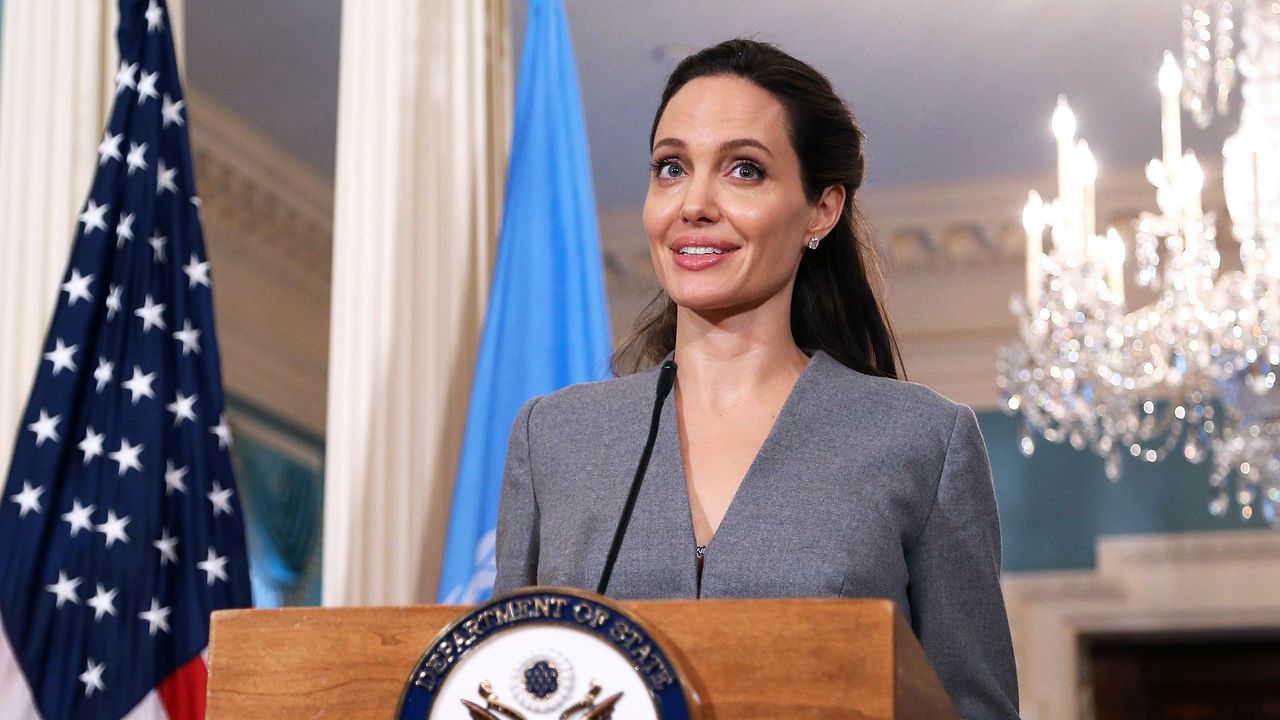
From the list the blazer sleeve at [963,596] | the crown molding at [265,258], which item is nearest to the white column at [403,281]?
the blazer sleeve at [963,596]

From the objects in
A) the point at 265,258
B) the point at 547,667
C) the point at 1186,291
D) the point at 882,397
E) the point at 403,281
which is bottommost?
the point at 547,667

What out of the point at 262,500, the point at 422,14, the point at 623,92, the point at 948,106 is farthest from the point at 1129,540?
the point at 422,14

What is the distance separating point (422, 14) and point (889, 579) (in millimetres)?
2390

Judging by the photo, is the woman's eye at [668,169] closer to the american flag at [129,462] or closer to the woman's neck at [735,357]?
the woman's neck at [735,357]

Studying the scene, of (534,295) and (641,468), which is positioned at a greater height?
(534,295)

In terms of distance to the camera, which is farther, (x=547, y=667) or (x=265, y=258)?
(x=265, y=258)

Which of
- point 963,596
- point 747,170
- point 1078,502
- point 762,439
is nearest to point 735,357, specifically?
point 762,439

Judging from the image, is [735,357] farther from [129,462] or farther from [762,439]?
[129,462]

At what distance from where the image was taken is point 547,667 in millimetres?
1118

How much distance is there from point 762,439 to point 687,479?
0.10 meters

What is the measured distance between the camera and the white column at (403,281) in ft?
10.7

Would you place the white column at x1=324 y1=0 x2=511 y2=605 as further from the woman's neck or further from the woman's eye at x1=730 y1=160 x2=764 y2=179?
the woman's eye at x1=730 y1=160 x2=764 y2=179

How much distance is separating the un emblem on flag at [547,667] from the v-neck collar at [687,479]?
407 mm

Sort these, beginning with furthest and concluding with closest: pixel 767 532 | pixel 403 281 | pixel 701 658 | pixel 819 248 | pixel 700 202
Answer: pixel 403 281 → pixel 819 248 → pixel 700 202 → pixel 767 532 → pixel 701 658
